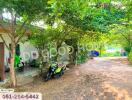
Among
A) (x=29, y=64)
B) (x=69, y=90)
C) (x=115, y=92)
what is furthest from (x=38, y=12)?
(x=29, y=64)

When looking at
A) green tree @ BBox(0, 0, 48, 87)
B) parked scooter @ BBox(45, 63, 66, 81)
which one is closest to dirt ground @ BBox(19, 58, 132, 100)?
parked scooter @ BBox(45, 63, 66, 81)

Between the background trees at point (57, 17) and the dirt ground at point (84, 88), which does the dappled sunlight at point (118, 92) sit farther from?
the background trees at point (57, 17)

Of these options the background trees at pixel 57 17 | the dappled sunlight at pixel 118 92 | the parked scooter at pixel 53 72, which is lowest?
the dappled sunlight at pixel 118 92

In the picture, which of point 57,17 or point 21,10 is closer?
point 21,10

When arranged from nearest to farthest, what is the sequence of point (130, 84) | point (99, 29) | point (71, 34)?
point (130, 84)
point (99, 29)
point (71, 34)

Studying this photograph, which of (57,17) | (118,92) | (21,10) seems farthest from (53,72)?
(21,10)

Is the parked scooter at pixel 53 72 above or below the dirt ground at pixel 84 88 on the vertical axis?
above

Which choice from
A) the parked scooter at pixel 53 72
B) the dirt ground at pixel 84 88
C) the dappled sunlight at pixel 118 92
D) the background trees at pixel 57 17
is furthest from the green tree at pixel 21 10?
the dappled sunlight at pixel 118 92

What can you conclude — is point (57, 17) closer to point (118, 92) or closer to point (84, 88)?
point (84, 88)

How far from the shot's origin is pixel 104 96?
10.6 m

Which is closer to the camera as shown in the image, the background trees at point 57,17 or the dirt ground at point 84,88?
the background trees at point 57,17

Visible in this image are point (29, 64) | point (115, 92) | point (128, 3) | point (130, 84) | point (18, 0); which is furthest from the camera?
point (29, 64)

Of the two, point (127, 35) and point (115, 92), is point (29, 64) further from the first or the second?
point (127, 35)

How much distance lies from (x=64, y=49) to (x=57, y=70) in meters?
8.63
